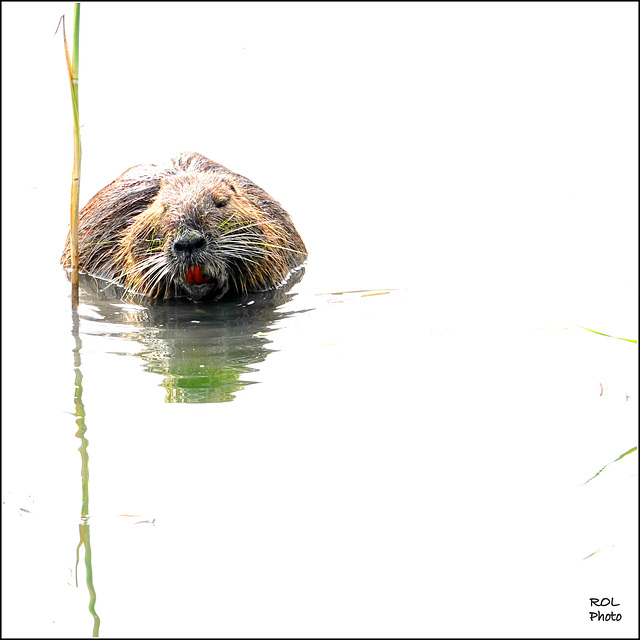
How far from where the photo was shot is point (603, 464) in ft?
12.8

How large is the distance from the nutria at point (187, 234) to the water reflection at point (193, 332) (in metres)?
0.10

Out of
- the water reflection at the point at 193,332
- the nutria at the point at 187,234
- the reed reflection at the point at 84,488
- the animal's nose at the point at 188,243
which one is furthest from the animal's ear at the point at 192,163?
the reed reflection at the point at 84,488

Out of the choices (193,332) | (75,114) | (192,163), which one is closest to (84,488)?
(193,332)

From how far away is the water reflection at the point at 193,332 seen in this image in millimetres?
4602

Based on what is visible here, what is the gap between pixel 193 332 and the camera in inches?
210

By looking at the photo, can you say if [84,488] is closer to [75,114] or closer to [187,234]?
[75,114]

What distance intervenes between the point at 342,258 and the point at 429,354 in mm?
1853

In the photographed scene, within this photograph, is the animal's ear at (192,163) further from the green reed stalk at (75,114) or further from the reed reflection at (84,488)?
the reed reflection at (84,488)

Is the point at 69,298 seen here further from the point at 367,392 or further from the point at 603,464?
the point at 603,464

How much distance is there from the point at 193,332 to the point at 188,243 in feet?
1.70

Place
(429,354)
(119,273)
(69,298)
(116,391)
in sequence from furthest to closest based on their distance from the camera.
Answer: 1. (119,273)
2. (69,298)
3. (429,354)
4. (116,391)

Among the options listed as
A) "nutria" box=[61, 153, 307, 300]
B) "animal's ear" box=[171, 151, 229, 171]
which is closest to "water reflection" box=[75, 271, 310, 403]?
"nutria" box=[61, 153, 307, 300]

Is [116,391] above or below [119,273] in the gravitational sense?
below

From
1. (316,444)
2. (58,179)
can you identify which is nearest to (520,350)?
(316,444)
